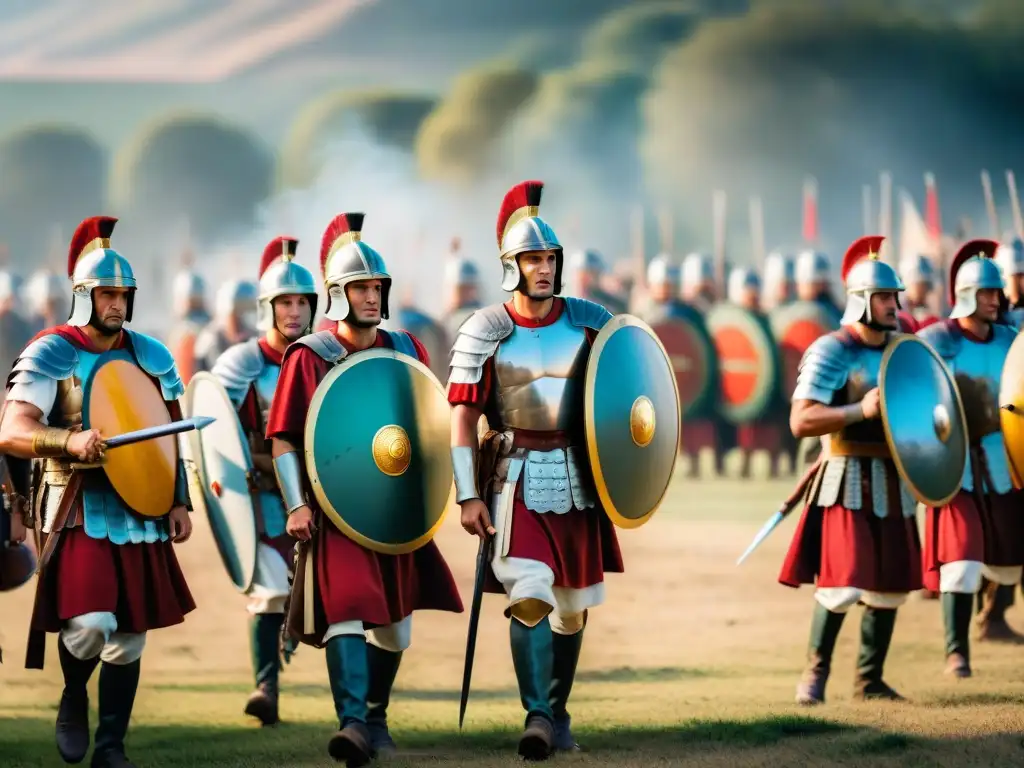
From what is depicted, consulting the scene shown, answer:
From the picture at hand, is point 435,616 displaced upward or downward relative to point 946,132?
downward

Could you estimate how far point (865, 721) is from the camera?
6250 millimetres

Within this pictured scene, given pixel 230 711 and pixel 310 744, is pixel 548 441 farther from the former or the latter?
pixel 230 711

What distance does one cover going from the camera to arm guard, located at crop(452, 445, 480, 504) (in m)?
5.75

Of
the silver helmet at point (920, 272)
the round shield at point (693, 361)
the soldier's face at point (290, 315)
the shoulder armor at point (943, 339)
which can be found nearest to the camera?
the soldier's face at point (290, 315)

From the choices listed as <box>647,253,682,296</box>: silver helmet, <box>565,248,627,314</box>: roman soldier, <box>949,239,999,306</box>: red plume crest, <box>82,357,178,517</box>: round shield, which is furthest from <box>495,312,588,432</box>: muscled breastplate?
<box>565,248,627,314</box>: roman soldier

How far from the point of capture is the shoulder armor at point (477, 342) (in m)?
5.85

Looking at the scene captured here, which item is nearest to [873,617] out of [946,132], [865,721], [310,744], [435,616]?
[865,721]

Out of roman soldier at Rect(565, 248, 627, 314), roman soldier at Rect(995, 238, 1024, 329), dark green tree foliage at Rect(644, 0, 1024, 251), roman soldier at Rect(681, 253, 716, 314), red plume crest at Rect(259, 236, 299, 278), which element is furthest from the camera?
dark green tree foliage at Rect(644, 0, 1024, 251)

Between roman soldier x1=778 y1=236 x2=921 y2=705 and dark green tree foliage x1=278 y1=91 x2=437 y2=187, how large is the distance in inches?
967

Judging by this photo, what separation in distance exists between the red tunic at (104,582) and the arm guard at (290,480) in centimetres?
47

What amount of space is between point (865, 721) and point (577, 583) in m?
1.16

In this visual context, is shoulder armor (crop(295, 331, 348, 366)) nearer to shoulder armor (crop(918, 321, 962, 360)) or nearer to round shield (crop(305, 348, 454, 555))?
round shield (crop(305, 348, 454, 555))

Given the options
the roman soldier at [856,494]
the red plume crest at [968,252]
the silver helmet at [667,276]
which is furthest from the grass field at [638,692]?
the silver helmet at [667,276]

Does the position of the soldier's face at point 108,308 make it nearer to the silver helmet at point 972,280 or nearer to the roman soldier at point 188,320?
the silver helmet at point 972,280
